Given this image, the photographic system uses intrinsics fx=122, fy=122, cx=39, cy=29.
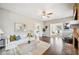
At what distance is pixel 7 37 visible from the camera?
2.05 m

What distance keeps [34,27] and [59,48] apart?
0.55 meters

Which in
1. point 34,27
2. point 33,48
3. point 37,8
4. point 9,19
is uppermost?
point 37,8

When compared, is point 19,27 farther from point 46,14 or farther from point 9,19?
point 46,14

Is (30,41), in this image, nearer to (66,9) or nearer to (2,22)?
(2,22)

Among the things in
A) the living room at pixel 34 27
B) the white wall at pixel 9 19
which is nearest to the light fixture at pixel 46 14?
the living room at pixel 34 27

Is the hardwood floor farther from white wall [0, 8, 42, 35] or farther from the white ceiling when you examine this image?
white wall [0, 8, 42, 35]

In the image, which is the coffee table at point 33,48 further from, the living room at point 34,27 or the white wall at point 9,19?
the white wall at point 9,19

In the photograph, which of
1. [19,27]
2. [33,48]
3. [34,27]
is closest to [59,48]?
[33,48]

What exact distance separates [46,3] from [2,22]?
808 mm

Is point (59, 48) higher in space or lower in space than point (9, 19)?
lower

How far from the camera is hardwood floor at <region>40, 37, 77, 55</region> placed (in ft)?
6.70

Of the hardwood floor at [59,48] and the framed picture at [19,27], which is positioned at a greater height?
the framed picture at [19,27]

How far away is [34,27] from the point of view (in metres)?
2.10

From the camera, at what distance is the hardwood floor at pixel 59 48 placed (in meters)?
2.04
